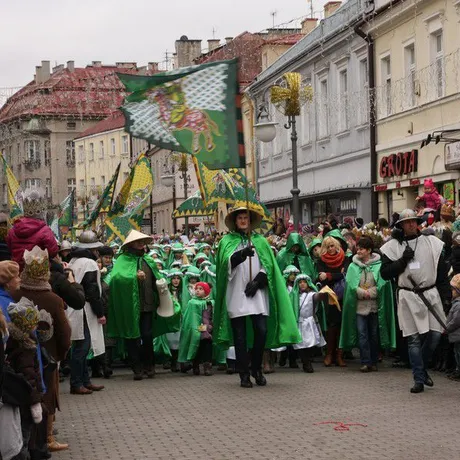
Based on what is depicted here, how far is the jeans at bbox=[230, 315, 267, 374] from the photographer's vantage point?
13742mm

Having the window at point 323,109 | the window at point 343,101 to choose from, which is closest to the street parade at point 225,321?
the window at point 343,101

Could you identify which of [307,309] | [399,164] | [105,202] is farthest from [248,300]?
[399,164]

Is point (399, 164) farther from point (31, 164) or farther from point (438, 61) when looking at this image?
point (31, 164)

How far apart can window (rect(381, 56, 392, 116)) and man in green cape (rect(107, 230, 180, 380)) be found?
17.3 m

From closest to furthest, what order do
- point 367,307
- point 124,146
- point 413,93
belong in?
point 367,307
point 413,93
point 124,146

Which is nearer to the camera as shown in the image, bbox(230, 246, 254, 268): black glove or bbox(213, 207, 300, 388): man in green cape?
bbox(230, 246, 254, 268): black glove

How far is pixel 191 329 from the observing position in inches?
619

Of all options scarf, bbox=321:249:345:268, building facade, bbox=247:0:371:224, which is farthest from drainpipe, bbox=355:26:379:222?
scarf, bbox=321:249:345:268

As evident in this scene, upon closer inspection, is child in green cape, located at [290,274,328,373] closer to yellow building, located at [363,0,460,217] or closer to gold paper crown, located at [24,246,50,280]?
gold paper crown, located at [24,246,50,280]

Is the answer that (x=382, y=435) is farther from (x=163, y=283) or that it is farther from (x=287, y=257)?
(x=287, y=257)

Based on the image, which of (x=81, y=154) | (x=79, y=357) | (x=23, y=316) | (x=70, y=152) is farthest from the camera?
(x=70, y=152)

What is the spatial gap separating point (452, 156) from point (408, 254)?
46.9 feet

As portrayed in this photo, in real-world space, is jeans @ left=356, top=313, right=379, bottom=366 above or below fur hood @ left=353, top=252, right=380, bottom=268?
below

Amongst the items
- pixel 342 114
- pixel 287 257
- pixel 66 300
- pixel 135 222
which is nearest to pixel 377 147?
pixel 342 114
